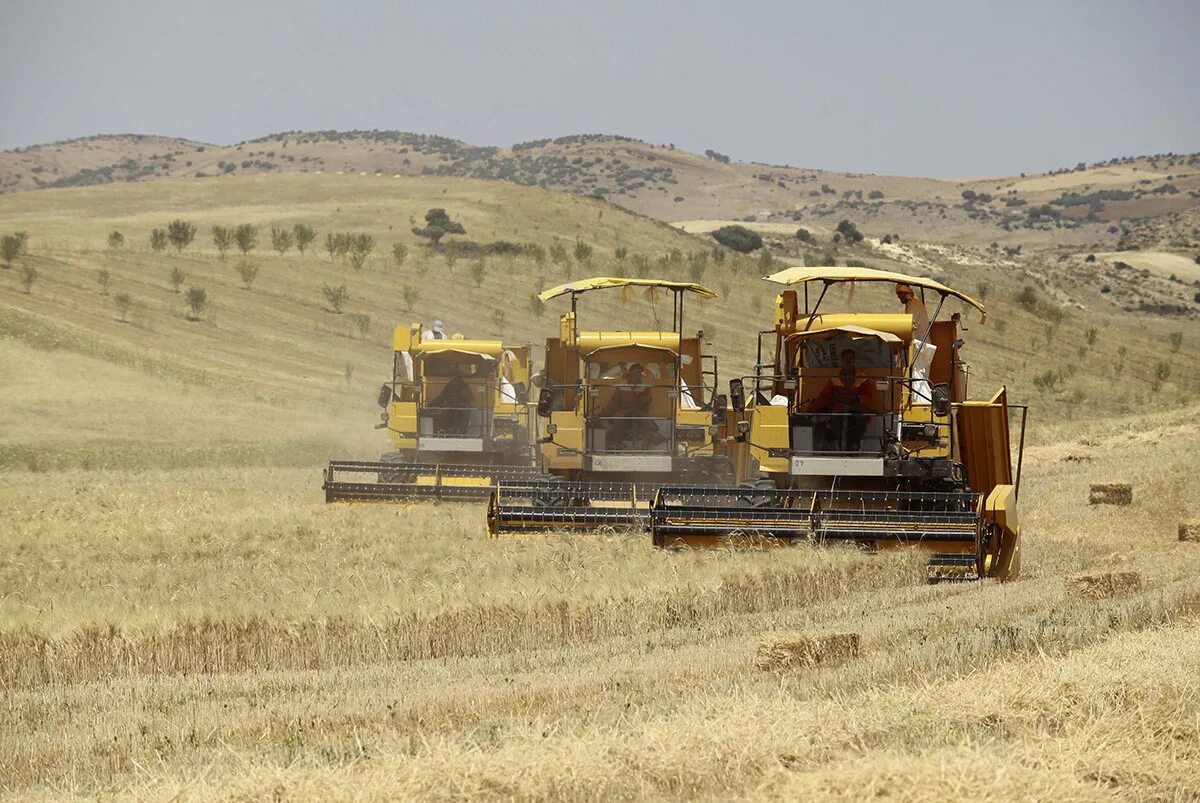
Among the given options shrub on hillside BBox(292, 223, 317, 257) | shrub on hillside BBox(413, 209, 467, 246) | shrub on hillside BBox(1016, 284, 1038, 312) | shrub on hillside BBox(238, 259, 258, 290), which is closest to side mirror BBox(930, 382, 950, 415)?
shrub on hillside BBox(238, 259, 258, 290)

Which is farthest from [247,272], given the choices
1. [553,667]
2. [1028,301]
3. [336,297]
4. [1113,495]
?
[553,667]

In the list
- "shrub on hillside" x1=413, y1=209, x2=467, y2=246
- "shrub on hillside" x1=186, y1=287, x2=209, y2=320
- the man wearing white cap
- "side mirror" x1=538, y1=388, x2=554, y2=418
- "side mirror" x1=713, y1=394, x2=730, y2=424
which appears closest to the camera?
the man wearing white cap

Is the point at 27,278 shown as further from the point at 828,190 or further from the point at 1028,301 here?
the point at 828,190

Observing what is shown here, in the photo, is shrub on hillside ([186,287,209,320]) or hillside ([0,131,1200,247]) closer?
shrub on hillside ([186,287,209,320])

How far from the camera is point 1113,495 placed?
62.8 ft

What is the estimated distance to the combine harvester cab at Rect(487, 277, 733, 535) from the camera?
16734 millimetres

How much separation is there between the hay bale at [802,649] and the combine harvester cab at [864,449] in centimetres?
431

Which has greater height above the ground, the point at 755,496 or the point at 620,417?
the point at 620,417

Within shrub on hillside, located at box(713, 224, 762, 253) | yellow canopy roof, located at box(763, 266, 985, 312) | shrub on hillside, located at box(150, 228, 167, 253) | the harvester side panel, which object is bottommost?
the harvester side panel

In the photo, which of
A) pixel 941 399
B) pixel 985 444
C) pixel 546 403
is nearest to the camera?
pixel 941 399

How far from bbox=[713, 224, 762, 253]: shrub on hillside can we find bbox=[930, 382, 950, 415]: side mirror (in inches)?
2859

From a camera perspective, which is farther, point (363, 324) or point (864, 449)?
point (363, 324)

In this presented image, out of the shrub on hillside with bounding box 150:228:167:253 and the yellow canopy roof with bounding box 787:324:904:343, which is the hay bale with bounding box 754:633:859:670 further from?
the shrub on hillside with bounding box 150:228:167:253

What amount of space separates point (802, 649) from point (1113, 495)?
463 inches
